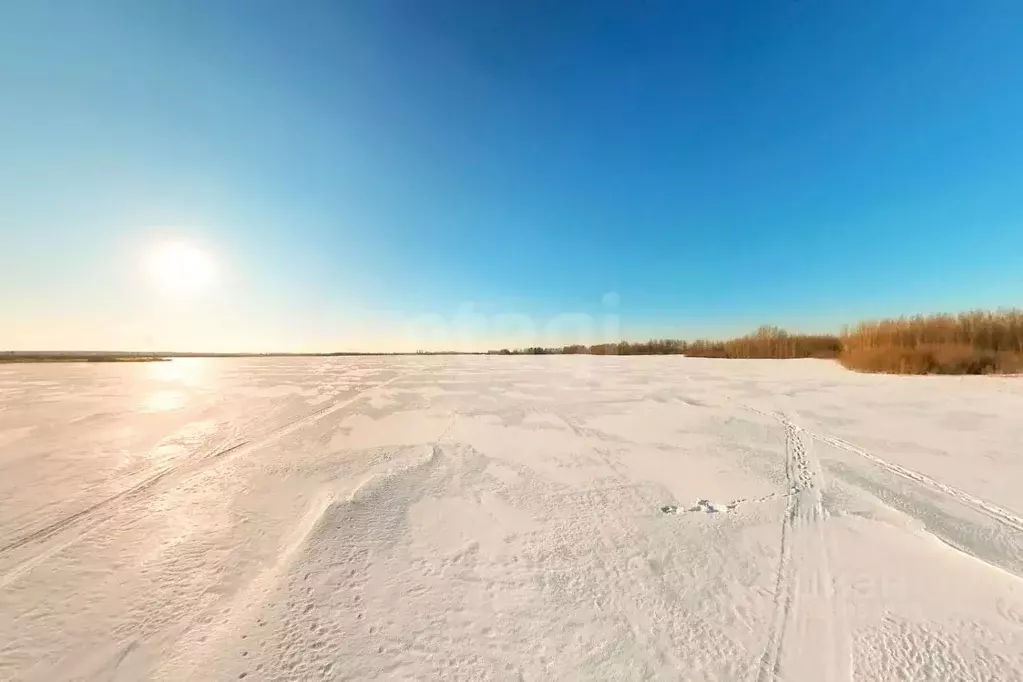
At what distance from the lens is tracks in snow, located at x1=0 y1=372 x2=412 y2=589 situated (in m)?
2.44

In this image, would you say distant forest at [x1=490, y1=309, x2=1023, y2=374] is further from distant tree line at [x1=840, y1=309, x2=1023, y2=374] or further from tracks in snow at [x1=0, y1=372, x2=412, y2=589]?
tracks in snow at [x1=0, y1=372, x2=412, y2=589]

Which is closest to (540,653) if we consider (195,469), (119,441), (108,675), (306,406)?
(108,675)

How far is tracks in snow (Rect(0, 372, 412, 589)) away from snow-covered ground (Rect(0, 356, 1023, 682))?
0.07 ft

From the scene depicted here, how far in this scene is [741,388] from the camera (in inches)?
362

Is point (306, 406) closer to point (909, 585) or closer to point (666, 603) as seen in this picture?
point (666, 603)

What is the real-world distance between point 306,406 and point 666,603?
7.25 m

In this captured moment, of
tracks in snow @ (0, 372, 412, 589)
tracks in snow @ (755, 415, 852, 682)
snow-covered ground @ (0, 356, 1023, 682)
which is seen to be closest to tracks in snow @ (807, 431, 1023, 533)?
snow-covered ground @ (0, 356, 1023, 682)

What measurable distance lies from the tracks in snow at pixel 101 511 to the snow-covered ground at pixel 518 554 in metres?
0.02

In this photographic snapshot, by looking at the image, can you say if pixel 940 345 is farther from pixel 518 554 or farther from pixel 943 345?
pixel 518 554

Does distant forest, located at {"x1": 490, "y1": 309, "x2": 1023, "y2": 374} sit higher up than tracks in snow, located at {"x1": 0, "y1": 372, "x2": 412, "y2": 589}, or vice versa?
distant forest, located at {"x1": 490, "y1": 309, "x2": 1023, "y2": 374}

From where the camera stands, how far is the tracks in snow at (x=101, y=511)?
2435mm

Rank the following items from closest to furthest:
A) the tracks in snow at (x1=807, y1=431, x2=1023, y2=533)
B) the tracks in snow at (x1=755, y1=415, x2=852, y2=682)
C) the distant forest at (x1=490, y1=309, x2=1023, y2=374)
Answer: the tracks in snow at (x1=755, y1=415, x2=852, y2=682) < the tracks in snow at (x1=807, y1=431, x2=1023, y2=533) < the distant forest at (x1=490, y1=309, x2=1023, y2=374)

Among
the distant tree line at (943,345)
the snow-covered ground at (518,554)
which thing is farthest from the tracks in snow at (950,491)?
the distant tree line at (943,345)

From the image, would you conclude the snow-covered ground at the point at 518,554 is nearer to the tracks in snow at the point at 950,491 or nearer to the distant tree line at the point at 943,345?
the tracks in snow at the point at 950,491
